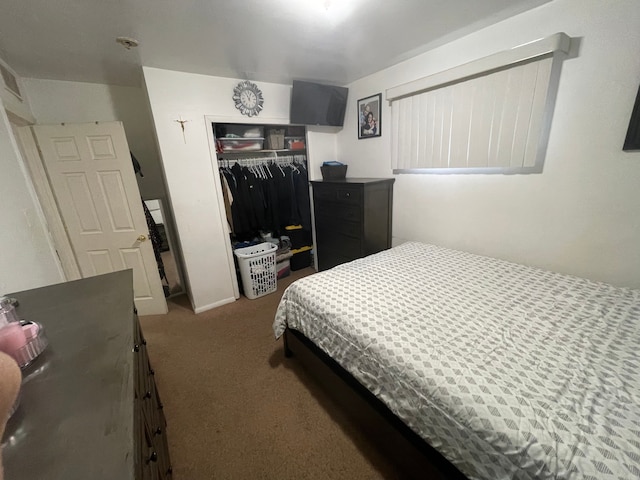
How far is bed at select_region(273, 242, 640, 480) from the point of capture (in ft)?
2.36

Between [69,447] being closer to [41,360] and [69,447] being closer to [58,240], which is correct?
[41,360]

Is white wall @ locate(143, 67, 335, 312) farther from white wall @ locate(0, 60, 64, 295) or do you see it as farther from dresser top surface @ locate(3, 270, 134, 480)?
dresser top surface @ locate(3, 270, 134, 480)

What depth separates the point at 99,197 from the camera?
222 centimetres

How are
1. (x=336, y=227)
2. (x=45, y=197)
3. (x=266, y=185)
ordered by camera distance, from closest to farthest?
(x=45, y=197) → (x=336, y=227) → (x=266, y=185)

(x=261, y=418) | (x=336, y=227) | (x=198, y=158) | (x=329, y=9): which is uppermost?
(x=329, y=9)

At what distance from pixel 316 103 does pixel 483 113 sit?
1.59 metres

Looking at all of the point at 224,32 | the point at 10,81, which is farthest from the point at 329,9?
the point at 10,81

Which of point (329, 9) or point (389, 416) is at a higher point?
point (329, 9)

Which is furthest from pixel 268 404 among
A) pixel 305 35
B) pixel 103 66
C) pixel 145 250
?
pixel 103 66

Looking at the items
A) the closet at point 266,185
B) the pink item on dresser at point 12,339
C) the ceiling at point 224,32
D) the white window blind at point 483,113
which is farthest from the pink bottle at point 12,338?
the white window blind at point 483,113

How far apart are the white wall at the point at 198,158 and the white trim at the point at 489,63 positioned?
128cm

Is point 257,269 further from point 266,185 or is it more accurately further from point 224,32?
point 224,32

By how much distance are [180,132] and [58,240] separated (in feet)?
4.60

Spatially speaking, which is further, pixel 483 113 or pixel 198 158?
pixel 198 158
